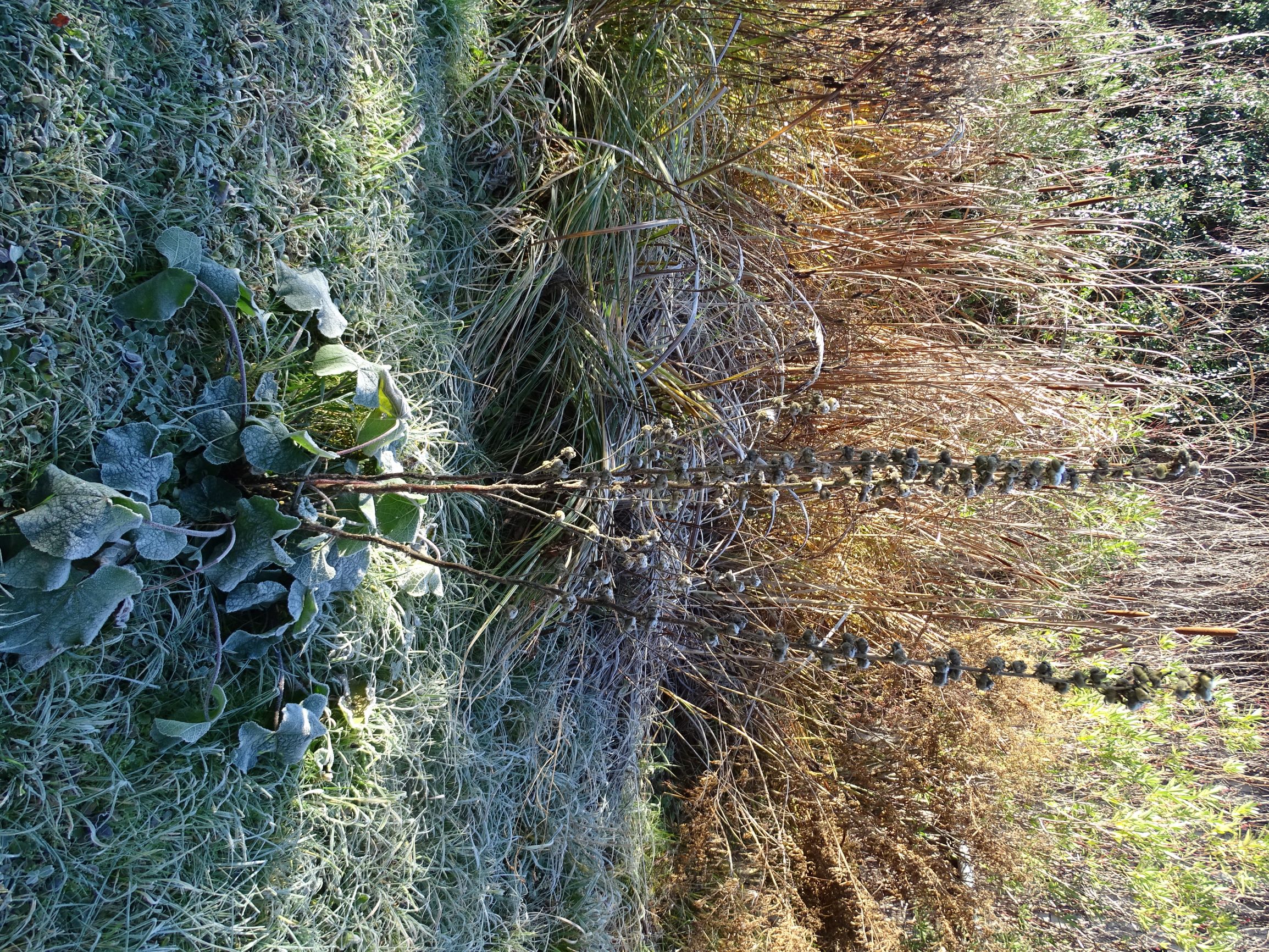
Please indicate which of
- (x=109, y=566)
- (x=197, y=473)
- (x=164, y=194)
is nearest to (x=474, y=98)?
(x=164, y=194)

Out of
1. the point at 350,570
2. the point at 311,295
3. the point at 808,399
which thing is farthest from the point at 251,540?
the point at 808,399

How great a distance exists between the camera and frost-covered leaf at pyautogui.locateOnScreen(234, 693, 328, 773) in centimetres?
126

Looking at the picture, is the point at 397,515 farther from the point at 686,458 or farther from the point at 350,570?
the point at 686,458

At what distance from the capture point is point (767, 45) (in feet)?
7.59

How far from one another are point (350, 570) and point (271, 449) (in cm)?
28

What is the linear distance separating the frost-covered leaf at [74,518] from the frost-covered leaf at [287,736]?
40 centimetres

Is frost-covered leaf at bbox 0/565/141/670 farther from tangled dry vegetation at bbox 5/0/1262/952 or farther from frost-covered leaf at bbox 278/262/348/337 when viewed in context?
frost-covered leaf at bbox 278/262/348/337

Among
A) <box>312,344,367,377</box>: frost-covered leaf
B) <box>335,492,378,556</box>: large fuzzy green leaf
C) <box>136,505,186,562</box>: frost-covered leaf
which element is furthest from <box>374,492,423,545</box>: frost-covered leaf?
<box>136,505,186,562</box>: frost-covered leaf

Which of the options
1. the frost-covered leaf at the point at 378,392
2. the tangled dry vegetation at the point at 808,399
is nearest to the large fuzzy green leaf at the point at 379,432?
the frost-covered leaf at the point at 378,392

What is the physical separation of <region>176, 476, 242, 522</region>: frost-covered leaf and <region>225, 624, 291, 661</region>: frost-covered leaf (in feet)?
0.65

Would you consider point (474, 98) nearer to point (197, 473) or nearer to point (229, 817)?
point (197, 473)

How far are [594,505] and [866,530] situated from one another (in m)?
0.92

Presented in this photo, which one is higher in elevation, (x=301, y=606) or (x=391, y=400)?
(x=391, y=400)

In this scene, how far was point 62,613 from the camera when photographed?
3.41ft
